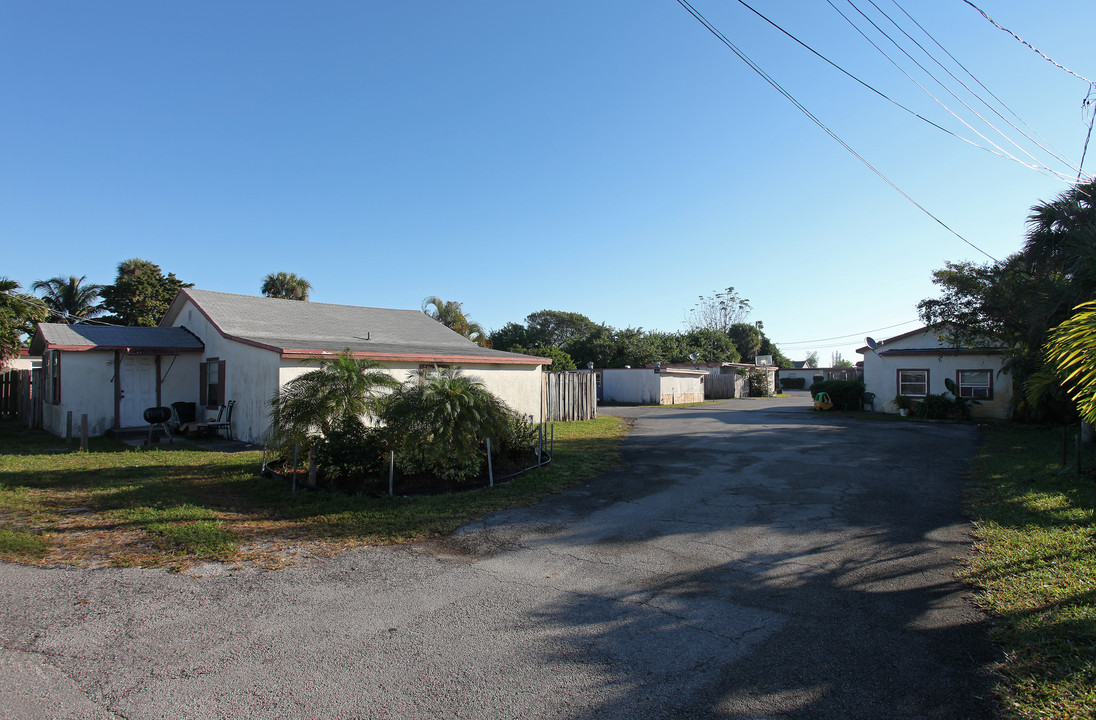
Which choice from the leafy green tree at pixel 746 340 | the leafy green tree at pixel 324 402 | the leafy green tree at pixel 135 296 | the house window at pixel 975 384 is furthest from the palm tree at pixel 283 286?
the leafy green tree at pixel 746 340

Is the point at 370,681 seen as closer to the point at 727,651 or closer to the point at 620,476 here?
the point at 727,651

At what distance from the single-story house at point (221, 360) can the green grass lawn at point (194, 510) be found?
2604 millimetres

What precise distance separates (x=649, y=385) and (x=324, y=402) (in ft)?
88.6

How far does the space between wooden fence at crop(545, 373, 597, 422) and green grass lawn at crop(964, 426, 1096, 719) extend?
1295 centimetres

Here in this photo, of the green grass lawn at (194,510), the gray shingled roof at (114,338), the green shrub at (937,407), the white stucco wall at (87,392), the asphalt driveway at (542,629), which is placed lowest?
the asphalt driveway at (542,629)

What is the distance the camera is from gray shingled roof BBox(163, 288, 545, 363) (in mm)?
16000

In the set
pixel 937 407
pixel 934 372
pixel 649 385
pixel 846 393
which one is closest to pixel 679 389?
pixel 649 385

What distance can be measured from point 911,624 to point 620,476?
622 centimetres

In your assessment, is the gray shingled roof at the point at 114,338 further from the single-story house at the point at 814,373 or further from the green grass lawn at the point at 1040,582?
the single-story house at the point at 814,373

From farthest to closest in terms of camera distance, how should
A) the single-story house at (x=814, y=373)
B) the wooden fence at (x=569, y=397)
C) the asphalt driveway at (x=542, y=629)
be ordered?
1. the single-story house at (x=814, y=373)
2. the wooden fence at (x=569, y=397)
3. the asphalt driveway at (x=542, y=629)

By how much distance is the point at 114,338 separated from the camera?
52.6 feet

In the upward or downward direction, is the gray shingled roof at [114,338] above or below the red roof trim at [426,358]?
above

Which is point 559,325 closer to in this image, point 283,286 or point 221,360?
point 283,286

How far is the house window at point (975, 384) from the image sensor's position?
2381 centimetres
